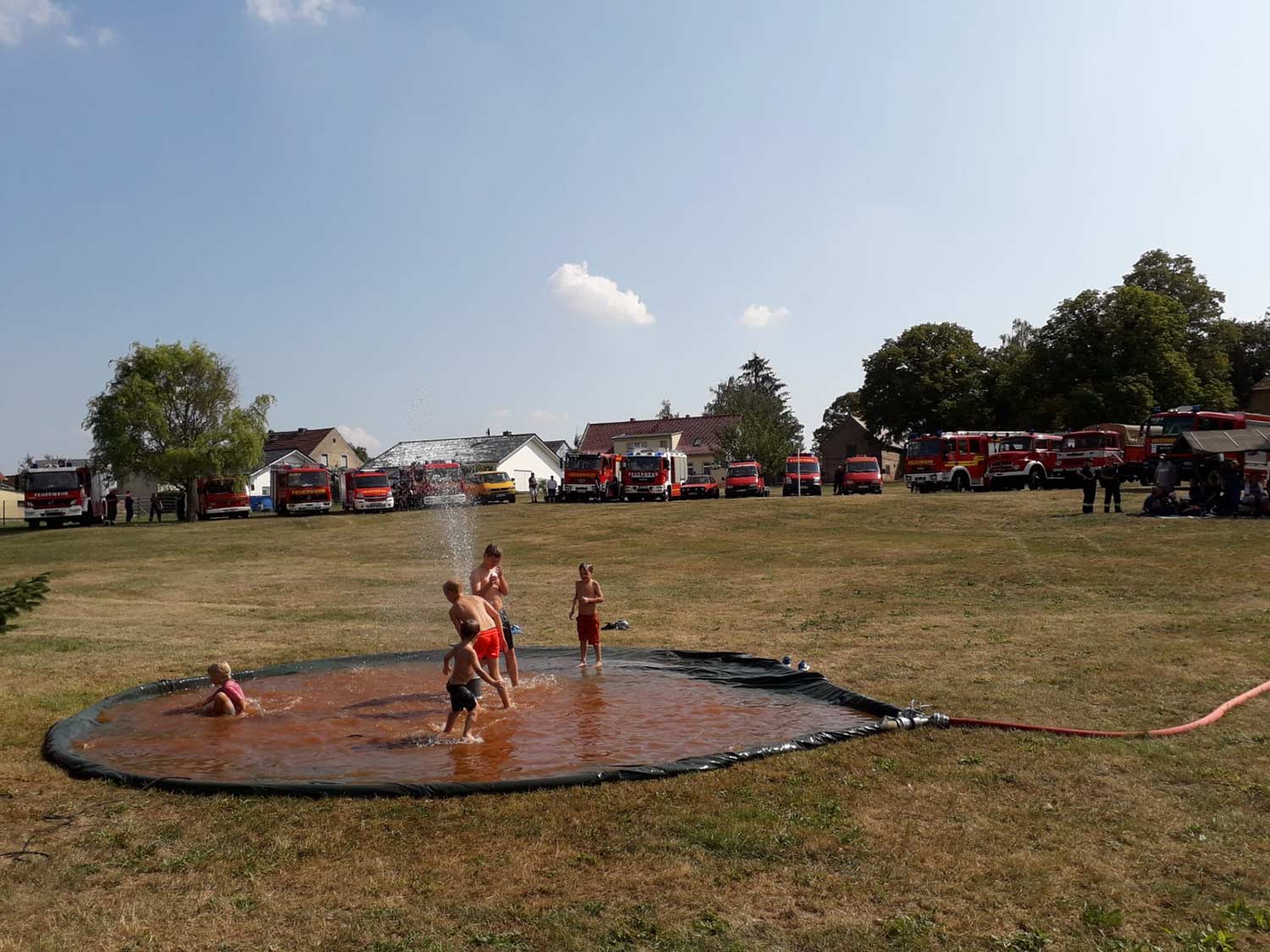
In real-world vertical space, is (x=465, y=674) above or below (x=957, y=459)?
below

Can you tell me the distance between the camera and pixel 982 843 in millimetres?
6062

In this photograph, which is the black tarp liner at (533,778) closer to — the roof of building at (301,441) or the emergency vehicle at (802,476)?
the emergency vehicle at (802,476)

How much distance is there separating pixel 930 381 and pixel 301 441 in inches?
2518

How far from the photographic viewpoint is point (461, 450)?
95562 mm

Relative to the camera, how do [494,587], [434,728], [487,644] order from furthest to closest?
[494,587]
[487,644]
[434,728]

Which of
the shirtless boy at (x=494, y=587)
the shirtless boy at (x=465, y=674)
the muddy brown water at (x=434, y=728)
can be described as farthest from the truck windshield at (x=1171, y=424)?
the shirtless boy at (x=465, y=674)

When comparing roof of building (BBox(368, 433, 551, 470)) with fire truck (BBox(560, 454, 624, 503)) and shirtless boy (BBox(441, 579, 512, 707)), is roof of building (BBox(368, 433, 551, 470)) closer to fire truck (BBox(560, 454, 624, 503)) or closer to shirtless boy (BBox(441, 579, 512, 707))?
fire truck (BBox(560, 454, 624, 503))

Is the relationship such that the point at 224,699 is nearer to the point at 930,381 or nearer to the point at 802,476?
the point at 802,476

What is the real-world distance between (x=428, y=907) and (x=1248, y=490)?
1164 inches

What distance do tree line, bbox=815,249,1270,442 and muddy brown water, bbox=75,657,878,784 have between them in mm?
61512

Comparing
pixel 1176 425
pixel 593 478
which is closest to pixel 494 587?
pixel 1176 425

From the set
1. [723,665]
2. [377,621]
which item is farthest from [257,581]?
[723,665]

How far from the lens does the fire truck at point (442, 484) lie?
56.8 meters

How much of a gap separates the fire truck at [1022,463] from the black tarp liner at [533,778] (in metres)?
39.1
